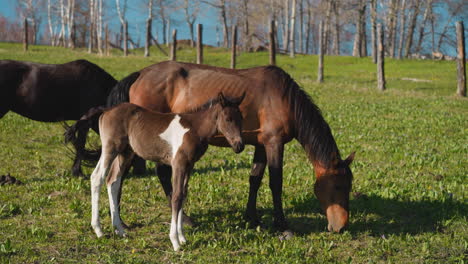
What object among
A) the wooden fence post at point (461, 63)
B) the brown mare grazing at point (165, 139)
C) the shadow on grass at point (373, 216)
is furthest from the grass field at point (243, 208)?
the wooden fence post at point (461, 63)

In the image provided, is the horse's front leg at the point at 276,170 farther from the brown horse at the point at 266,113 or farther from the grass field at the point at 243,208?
the grass field at the point at 243,208

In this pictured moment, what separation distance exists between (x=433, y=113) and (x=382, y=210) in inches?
514

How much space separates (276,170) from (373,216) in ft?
6.69

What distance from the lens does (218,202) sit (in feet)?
28.1

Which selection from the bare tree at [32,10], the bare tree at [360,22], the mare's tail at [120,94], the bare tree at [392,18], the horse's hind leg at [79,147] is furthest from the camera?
the bare tree at [32,10]

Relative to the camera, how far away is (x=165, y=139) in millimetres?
6355

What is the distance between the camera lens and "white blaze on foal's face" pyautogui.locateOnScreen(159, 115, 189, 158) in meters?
6.25

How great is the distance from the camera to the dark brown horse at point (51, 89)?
9.99m

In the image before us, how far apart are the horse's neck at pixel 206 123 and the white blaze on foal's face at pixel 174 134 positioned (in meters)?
0.15

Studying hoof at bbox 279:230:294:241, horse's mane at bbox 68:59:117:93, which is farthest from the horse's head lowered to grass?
horse's mane at bbox 68:59:117:93

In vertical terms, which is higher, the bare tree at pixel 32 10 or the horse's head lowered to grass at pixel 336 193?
the bare tree at pixel 32 10

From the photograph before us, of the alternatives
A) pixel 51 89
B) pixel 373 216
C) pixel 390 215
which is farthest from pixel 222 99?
pixel 51 89

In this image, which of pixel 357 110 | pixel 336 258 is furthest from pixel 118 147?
pixel 357 110

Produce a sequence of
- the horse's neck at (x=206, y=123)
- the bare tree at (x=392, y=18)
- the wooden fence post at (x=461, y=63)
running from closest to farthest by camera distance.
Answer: the horse's neck at (x=206, y=123) → the wooden fence post at (x=461, y=63) → the bare tree at (x=392, y=18)
